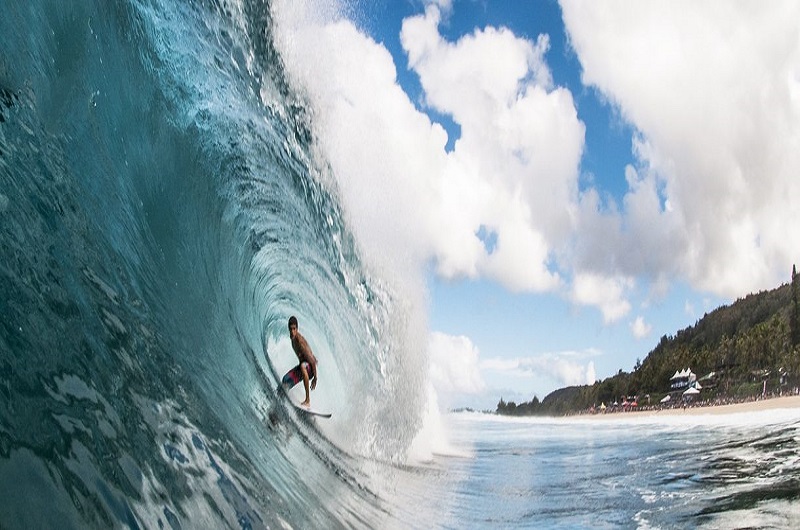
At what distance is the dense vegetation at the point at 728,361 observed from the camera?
173 feet

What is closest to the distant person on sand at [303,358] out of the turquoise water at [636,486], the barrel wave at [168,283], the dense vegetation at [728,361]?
the barrel wave at [168,283]

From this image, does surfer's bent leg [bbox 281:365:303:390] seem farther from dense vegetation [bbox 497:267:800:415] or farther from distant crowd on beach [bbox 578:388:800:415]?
dense vegetation [bbox 497:267:800:415]

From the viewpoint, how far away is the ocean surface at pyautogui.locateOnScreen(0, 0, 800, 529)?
128 inches

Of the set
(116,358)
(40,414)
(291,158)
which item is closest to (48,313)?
(116,358)

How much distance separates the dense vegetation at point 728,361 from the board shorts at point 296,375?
141 feet

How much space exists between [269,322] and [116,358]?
7090 mm

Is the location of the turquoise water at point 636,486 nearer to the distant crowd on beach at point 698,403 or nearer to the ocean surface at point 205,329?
the ocean surface at point 205,329

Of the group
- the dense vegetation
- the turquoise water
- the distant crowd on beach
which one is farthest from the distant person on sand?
the dense vegetation

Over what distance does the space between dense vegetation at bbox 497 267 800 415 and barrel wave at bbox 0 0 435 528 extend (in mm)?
41962

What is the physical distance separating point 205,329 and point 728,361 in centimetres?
6833

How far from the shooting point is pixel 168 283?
6.23 meters

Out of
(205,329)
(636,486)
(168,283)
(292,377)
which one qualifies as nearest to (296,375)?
(292,377)

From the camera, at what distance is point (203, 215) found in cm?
844

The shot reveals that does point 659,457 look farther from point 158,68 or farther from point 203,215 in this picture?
point 158,68
